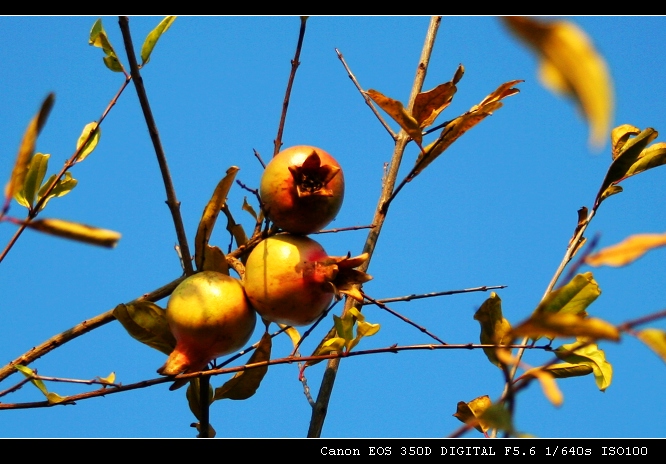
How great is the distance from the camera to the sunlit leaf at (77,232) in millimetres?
639

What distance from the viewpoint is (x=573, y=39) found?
37 cm

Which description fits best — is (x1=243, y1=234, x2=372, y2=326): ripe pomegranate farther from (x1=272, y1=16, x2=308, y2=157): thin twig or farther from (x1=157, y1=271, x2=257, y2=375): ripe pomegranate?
(x1=272, y1=16, x2=308, y2=157): thin twig

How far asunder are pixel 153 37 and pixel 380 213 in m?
0.73

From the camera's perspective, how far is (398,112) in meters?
1.54

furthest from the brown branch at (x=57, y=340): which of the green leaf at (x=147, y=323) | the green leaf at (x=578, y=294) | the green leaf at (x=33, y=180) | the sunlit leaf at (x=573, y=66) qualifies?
the sunlit leaf at (x=573, y=66)

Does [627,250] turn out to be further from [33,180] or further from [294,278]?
[33,180]

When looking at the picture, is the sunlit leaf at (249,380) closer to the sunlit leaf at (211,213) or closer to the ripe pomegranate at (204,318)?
the ripe pomegranate at (204,318)

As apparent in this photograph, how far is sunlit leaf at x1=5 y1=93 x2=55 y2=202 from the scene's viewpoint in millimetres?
694

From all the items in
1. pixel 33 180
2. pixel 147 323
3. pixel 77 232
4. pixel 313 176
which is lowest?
pixel 77 232

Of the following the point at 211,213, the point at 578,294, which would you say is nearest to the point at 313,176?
the point at 211,213

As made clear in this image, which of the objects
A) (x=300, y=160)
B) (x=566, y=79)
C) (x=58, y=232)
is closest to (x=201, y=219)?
(x=300, y=160)

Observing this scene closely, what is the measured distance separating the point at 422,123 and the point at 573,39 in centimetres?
138
